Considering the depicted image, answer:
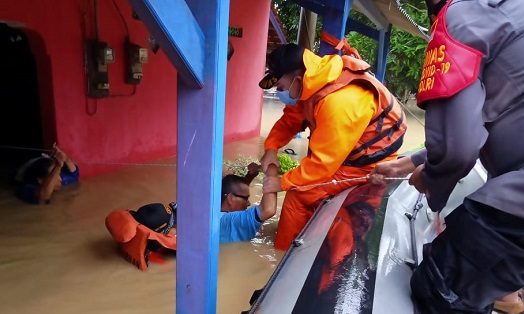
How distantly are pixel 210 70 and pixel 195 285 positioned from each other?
0.73 meters

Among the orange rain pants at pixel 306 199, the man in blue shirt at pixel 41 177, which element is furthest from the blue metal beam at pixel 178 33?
the man in blue shirt at pixel 41 177

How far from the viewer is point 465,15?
99 centimetres

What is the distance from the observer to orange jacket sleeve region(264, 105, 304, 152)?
9.59 ft

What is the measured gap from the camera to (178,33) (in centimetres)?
104

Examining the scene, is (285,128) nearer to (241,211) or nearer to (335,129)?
(241,211)

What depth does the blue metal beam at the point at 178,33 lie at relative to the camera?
99 cm

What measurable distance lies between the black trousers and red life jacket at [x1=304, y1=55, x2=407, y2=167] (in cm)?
112

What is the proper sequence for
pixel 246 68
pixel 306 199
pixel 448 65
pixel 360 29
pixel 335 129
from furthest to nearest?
pixel 360 29 < pixel 246 68 < pixel 306 199 < pixel 335 129 < pixel 448 65

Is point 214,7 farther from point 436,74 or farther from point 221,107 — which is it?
point 436,74

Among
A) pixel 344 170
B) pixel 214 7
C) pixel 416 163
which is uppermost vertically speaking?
pixel 214 7

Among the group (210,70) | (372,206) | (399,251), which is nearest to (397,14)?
(372,206)

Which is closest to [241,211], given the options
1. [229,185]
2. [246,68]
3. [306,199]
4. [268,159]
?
[229,185]

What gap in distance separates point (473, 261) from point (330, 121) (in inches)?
41.9

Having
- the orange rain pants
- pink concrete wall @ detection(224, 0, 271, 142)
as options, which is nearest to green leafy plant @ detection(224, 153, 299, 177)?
pink concrete wall @ detection(224, 0, 271, 142)
